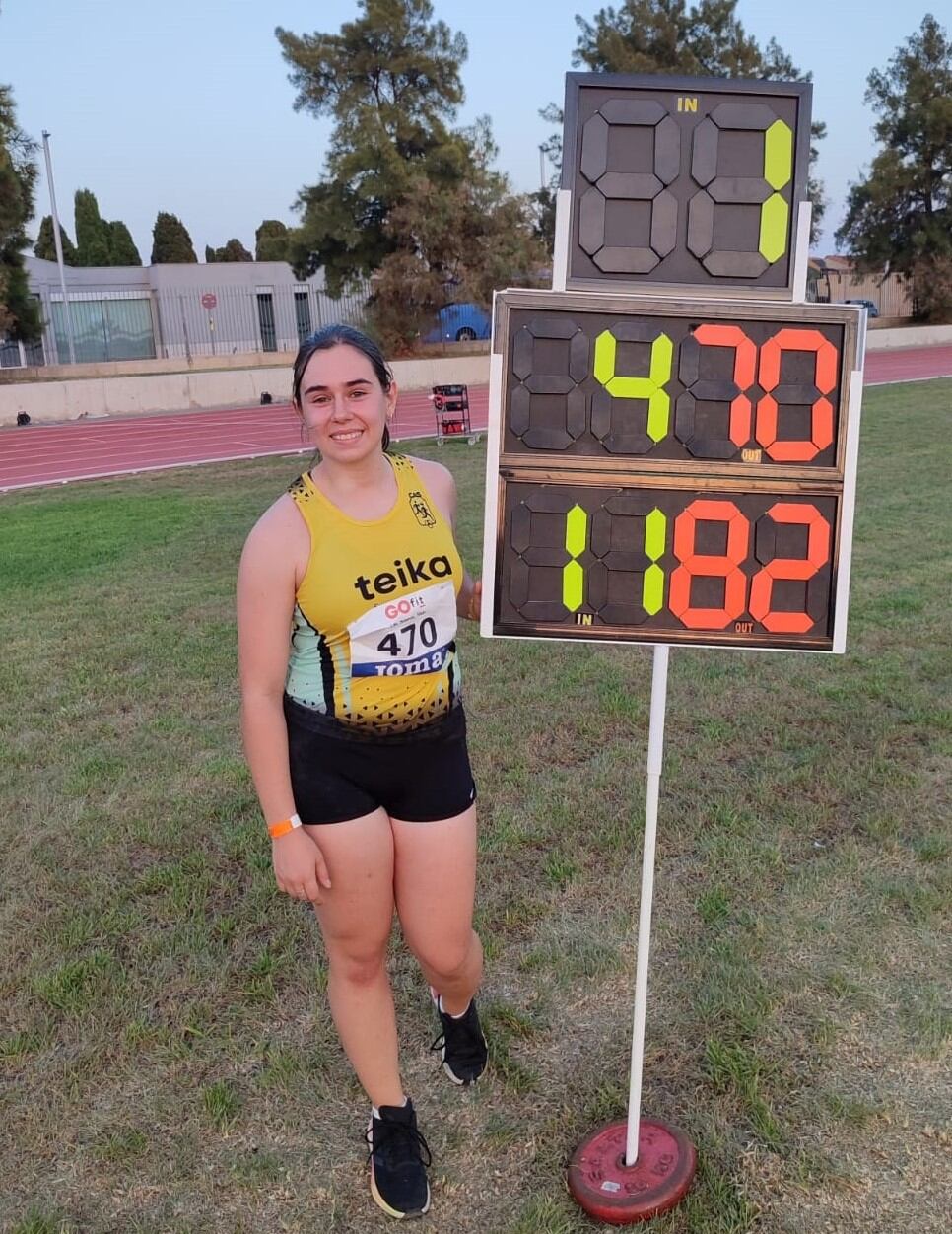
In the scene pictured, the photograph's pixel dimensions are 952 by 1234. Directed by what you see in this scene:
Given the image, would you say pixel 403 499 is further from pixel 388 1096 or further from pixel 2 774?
pixel 2 774

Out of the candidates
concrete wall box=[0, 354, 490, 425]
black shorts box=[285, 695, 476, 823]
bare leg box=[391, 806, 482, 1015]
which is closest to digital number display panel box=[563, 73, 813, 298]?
black shorts box=[285, 695, 476, 823]

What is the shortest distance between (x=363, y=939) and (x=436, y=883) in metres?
0.21

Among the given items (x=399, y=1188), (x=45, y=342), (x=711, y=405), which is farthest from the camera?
(x=45, y=342)

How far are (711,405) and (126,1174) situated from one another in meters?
2.30

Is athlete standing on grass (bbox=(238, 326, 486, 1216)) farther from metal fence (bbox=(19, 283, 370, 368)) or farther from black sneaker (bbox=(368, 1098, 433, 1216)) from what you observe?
metal fence (bbox=(19, 283, 370, 368))

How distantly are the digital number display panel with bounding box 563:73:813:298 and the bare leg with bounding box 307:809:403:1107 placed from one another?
4.16 ft

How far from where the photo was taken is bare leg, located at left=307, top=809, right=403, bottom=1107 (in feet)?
7.37

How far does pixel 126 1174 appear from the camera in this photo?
2.52 metres

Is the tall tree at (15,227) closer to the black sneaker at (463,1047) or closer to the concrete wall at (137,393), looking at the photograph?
the concrete wall at (137,393)

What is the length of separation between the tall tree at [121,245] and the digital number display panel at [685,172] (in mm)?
63822

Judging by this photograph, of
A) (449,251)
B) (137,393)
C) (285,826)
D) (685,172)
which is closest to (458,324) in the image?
(449,251)

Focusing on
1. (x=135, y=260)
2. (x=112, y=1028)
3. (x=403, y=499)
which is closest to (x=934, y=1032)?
(x=403, y=499)

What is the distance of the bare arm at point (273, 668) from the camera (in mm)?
2105

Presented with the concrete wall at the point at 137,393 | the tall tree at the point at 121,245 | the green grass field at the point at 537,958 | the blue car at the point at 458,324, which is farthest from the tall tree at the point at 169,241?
the green grass field at the point at 537,958
